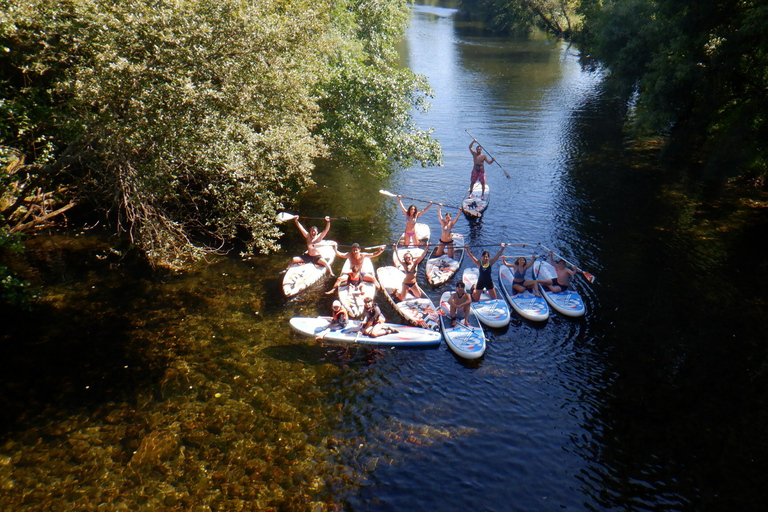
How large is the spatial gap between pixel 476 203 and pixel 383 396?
11077 millimetres

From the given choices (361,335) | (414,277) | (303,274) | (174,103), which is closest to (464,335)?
(414,277)

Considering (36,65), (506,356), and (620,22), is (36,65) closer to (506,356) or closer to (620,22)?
(506,356)

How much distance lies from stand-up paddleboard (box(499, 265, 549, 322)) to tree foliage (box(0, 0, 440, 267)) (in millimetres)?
6336

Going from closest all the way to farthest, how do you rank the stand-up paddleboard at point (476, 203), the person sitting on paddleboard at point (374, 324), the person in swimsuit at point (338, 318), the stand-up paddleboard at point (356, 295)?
the person sitting on paddleboard at point (374, 324) < the person in swimsuit at point (338, 318) < the stand-up paddleboard at point (356, 295) < the stand-up paddleboard at point (476, 203)

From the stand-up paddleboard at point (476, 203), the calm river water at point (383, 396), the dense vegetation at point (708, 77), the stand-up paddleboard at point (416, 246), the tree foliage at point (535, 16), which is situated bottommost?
the calm river water at point (383, 396)

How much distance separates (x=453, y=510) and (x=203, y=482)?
4.39m

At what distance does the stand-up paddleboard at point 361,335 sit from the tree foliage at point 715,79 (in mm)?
14407

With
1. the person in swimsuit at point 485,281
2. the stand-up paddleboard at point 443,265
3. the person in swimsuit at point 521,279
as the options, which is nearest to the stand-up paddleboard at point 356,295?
the stand-up paddleboard at point 443,265

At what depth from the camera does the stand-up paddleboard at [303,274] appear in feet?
46.7

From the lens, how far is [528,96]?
36.9m

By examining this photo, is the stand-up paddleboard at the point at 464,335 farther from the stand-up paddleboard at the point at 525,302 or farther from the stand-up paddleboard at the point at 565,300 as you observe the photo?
the stand-up paddleboard at the point at 565,300

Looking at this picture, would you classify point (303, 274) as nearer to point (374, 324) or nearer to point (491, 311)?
point (374, 324)

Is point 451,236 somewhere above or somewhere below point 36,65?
below

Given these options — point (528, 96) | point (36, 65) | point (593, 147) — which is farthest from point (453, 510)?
point (528, 96)
